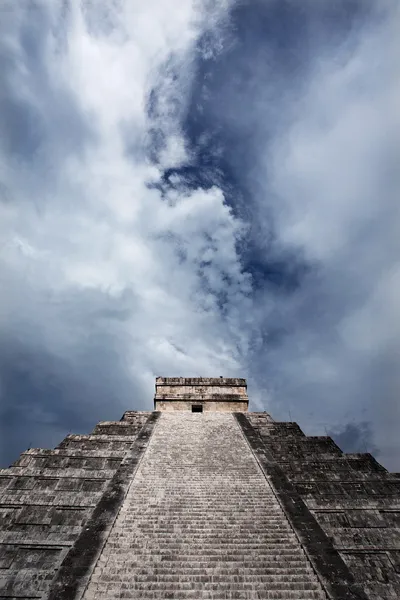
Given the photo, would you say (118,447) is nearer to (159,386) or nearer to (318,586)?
(318,586)

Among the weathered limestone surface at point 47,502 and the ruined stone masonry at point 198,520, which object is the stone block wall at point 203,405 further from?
the weathered limestone surface at point 47,502

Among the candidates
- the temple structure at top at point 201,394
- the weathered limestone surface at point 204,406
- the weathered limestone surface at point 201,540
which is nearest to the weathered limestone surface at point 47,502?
the weathered limestone surface at point 201,540

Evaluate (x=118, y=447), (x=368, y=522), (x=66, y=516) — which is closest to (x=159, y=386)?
(x=118, y=447)

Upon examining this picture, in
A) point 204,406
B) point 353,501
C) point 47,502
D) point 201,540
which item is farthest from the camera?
point 204,406

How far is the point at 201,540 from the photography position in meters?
6.17

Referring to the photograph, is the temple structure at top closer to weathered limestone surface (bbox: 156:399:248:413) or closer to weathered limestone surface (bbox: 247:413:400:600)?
weathered limestone surface (bbox: 156:399:248:413)

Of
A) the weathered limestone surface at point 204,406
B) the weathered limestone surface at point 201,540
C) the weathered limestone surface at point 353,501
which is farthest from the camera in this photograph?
the weathered limestone surface at point 204,406

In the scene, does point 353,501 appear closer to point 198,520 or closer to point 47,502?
point 198,520

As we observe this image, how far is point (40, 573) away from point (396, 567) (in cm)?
607

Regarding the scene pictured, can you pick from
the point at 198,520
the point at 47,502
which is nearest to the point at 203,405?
the point at 47,502

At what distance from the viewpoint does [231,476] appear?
8609mm

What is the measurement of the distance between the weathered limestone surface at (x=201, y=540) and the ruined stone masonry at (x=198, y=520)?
22 millimetres

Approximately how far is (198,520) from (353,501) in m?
3.61

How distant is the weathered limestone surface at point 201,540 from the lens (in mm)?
5184
